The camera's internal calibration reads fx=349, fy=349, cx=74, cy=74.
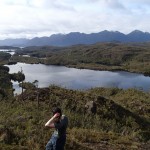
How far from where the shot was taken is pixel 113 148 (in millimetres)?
14641

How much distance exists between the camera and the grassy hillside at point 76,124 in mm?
13914

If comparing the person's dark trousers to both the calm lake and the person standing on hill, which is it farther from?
the calm lake

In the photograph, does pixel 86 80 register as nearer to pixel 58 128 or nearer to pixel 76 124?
pixel 76 124

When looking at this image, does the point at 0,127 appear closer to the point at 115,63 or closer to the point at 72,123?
the point at 72,123

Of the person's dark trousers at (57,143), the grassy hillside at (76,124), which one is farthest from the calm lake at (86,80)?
the person's dark trousers at (57,143)

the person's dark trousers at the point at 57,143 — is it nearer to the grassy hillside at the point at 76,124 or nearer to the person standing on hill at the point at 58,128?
the person standing on hill at the point at 58,128

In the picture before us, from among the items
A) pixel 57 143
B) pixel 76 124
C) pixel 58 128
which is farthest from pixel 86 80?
pixel 58 128

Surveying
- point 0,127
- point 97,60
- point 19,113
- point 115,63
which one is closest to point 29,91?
point 19,113

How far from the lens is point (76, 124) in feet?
58.9

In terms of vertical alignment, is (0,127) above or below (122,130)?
above

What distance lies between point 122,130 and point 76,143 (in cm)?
543

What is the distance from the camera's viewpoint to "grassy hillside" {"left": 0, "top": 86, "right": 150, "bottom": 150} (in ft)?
45.6

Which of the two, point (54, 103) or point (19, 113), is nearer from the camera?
point (19, 113)

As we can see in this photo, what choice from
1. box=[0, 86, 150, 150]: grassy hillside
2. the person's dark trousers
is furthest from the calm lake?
the person's dark trousers
